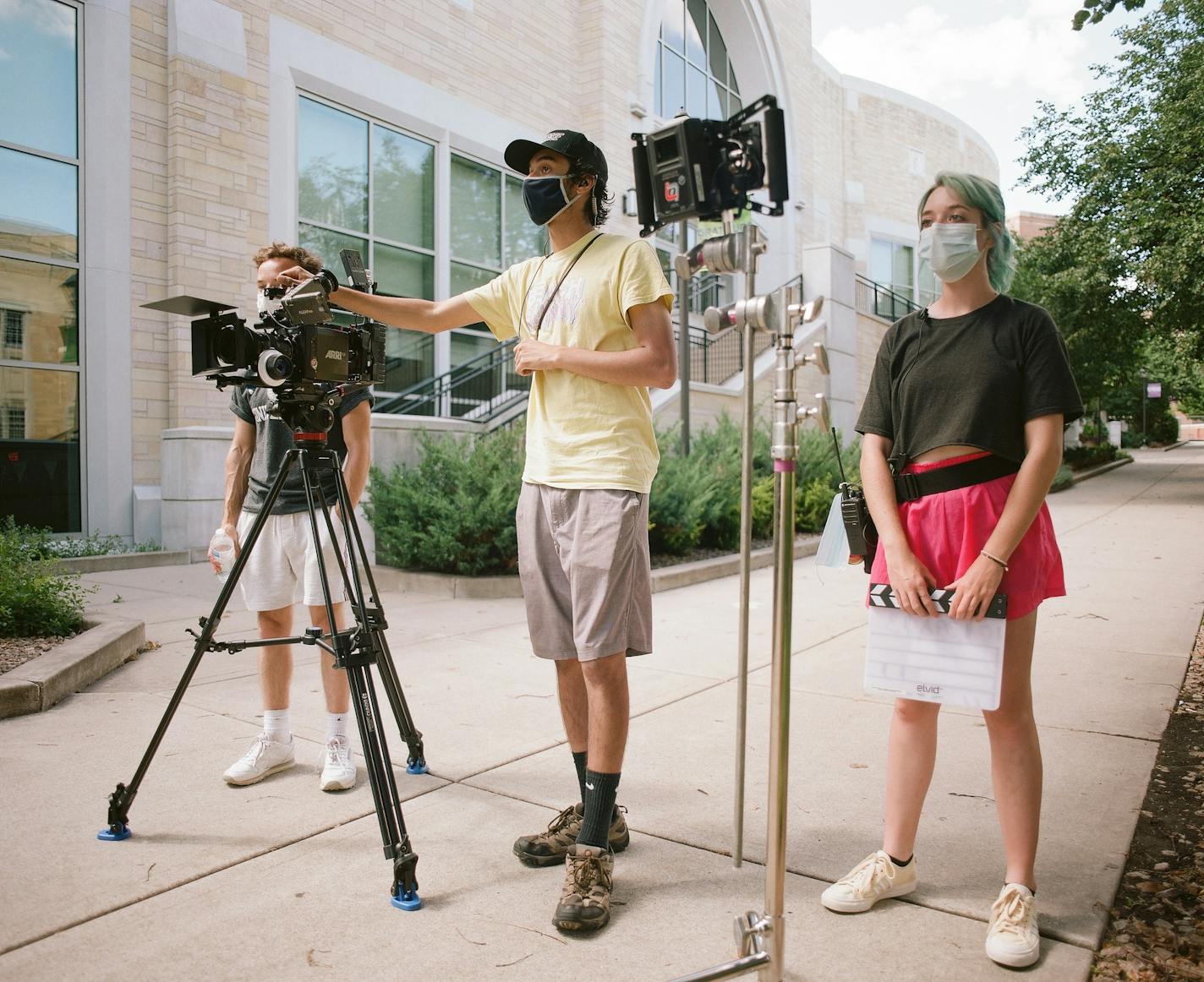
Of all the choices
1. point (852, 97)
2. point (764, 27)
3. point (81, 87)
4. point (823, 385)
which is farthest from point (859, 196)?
point (81, 87)

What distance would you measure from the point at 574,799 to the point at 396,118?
1222 centimetres

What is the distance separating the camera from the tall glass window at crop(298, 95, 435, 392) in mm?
12414

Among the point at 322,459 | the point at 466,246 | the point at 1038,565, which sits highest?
the point at 466,246

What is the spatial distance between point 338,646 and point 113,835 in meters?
1.06

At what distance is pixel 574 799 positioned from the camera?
3.48 meters

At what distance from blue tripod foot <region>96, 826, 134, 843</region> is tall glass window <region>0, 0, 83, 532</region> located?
8.06 meters

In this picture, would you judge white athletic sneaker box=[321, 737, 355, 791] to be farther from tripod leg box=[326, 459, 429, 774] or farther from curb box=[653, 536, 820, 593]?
curb box=[653, 536, 820, 593]

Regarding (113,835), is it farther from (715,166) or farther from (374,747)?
(715,166)

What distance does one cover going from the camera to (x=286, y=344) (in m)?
3.00

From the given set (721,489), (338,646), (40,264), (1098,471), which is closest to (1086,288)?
(1098,471)

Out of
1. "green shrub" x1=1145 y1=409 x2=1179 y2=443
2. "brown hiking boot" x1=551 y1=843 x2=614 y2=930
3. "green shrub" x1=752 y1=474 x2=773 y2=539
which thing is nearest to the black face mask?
"brown hiking boot" x1=551 y1=843 x2=614 y2=930

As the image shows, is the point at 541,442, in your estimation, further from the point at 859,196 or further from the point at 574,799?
the point at 859,196

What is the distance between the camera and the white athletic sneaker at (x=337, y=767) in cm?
353

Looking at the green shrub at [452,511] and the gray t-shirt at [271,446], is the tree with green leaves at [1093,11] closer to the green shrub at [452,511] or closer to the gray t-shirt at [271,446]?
the gray t-shirt at [271,446]
